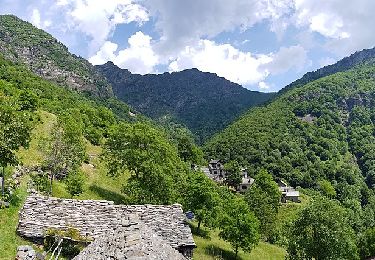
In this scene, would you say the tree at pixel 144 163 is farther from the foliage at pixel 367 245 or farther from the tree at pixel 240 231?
the foliage at pixel 367 245

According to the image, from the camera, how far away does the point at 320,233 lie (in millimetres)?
41969

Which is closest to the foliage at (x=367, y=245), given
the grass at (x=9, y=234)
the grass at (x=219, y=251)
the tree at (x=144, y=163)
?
the grass at (x=219, y=251)

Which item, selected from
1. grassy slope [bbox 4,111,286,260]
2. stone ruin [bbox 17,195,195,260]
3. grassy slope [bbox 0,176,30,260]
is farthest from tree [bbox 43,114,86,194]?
stone ruin [bbox 17,195,195,260]

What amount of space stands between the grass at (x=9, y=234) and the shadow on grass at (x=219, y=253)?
21.6 metres

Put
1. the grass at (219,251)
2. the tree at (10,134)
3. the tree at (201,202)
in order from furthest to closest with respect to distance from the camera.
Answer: the tree at (201,202) → the grass at (219,251) → the tree at (10,134)

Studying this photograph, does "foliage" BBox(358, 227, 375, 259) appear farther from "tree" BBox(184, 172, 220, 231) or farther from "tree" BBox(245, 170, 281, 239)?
"tree" BBox(184, 172, 220, 231)

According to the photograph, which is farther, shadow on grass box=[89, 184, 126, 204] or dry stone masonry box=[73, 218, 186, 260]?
shadow on grass box=[89, 184, 126, 204]

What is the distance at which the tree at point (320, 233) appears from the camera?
41625 millimetres

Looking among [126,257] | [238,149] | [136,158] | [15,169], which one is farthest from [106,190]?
[238,149]

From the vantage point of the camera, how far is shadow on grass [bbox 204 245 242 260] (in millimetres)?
44259

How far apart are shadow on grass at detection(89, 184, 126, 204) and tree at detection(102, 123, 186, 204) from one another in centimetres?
232

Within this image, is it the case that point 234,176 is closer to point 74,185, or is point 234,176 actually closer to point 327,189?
point 327,189

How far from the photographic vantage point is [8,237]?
26.8 meters

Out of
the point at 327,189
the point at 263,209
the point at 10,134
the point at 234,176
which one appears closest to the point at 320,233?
the point at 263,209
